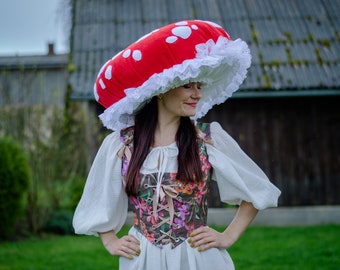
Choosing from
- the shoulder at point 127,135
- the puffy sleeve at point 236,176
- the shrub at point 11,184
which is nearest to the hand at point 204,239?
the puffy sleeve at point 236,176

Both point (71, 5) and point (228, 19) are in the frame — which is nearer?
point (228, 19)

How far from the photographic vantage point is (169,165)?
109 inches

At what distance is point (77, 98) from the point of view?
9281 millimetres

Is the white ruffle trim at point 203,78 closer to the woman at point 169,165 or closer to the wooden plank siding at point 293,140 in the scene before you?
the woman at point 169,165

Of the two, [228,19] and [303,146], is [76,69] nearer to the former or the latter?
[228,19]

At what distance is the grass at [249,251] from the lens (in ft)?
22.4

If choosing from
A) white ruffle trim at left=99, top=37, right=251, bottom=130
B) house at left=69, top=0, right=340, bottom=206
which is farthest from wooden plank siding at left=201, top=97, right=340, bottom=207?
white ruffle trim at left=99, top=37, right=251, bottom=130

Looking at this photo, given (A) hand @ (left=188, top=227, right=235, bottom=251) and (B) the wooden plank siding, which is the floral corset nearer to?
(A) hand @ (left=188, top=227, right=235, bottom=251)

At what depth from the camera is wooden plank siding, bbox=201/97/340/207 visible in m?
10.2

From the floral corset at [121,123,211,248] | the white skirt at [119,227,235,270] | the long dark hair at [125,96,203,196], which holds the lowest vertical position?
the white skirt at [119,227,235,270]

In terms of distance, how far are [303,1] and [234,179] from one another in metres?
9.09

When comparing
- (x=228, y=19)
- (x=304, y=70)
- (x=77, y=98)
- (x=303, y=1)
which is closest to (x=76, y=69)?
(x=77, y=98)

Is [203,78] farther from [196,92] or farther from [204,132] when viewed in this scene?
[204,132]

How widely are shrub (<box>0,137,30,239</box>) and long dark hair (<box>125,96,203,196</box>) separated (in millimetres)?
6428
